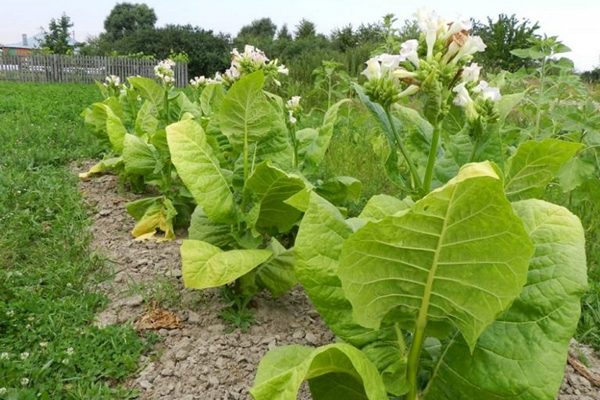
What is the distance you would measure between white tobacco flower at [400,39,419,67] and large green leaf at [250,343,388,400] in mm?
661

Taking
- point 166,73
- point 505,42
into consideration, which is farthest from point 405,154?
point 505,42

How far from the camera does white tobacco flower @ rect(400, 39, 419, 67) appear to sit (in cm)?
132

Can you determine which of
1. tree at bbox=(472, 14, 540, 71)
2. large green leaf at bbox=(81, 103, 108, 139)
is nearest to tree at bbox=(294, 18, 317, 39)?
tree at bbox=(472, 14, 540, 71)

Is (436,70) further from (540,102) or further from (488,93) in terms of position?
(540,102)

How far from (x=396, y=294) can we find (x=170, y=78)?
10.1ft

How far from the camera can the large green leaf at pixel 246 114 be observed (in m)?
2.33

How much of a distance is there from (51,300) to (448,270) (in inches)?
82.2

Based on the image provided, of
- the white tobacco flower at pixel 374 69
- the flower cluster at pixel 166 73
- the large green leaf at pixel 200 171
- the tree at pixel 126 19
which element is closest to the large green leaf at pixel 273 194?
the large green leaf at pixel 200 171

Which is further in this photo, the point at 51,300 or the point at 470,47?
the point at 51,300

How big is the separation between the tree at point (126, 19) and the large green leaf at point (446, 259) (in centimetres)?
6744

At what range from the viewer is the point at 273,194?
7.63 feet

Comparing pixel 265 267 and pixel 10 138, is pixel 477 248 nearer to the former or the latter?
pixel 265 267

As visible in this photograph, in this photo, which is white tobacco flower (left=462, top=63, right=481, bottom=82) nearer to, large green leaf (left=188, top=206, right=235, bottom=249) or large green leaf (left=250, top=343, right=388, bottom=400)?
large green leaf (left=250, top=343, right=388, bottom=400)

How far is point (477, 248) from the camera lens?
3.88ft
